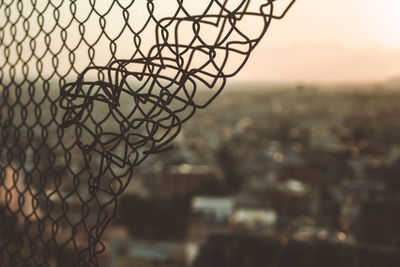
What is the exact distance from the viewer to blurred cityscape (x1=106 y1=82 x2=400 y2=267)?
10.8 ft

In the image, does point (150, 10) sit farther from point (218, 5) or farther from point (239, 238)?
point (239, 238)

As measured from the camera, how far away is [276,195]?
36.9ft

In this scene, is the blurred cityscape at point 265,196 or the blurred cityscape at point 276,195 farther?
the blurred cityscape at point 276,195

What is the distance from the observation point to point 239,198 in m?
11.6

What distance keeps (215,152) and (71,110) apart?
57.2 ft

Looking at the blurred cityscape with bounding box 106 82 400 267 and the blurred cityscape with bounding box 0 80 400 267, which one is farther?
the blurred cityscape with bounding box 106 82 400 267

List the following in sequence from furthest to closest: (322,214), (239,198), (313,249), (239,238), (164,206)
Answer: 1. (239,198)
2. (164,206)
3. (322,214)
4. (239,238)
5. (313,249)

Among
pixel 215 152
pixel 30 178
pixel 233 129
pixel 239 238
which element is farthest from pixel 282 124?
pixel 30 178

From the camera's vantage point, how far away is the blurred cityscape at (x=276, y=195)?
3293mm

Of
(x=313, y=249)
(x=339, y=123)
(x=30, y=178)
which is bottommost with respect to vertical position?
(x=339, y=123)

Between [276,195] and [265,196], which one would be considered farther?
[265,196]

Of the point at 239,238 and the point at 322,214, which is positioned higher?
the point at 239,238

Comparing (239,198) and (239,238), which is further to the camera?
(239,198)

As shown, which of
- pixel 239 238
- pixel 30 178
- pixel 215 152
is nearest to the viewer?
pixel 30 178
